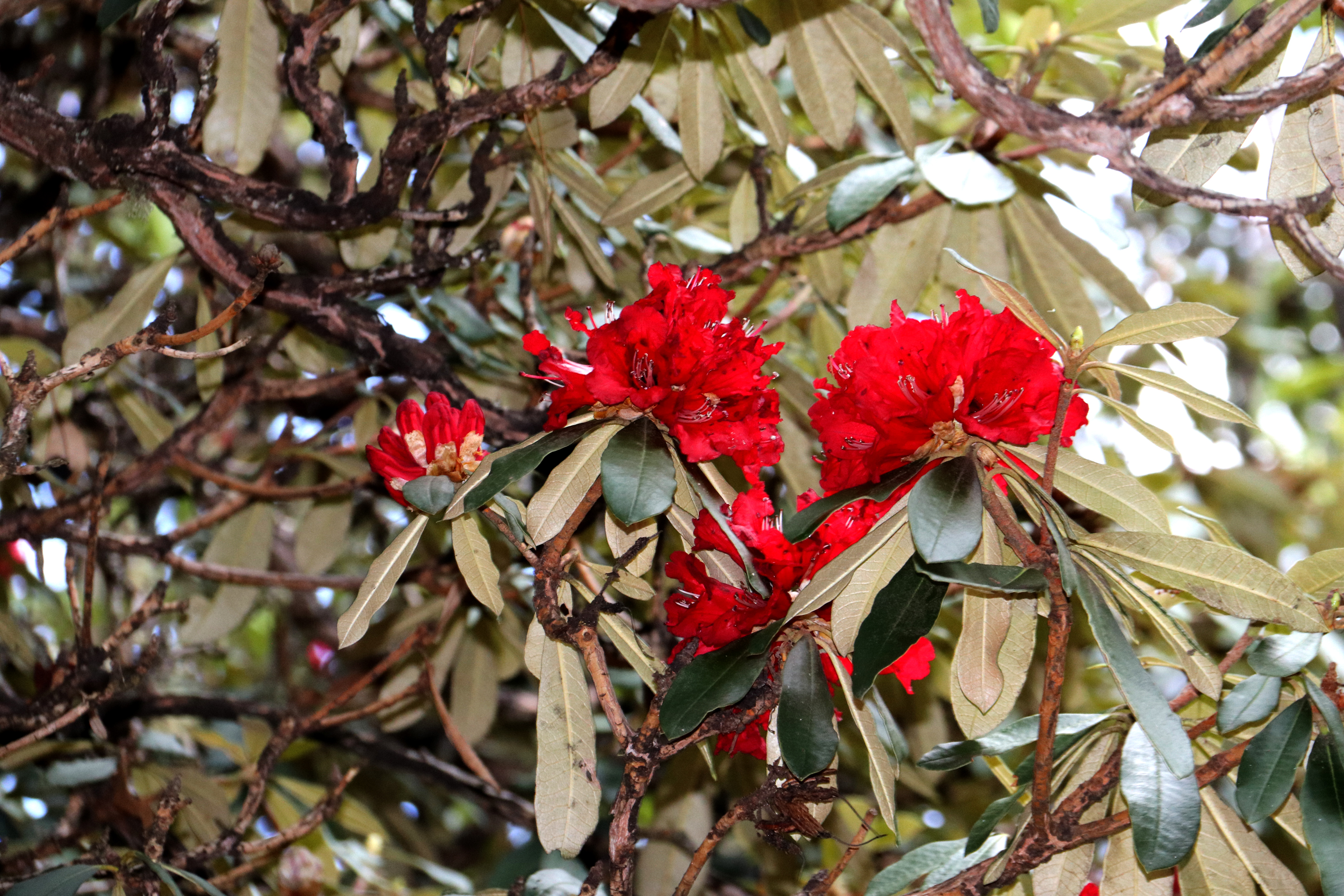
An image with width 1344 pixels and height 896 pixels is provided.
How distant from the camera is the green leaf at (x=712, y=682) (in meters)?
0.75

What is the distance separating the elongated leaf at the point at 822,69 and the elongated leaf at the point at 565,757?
0.76m

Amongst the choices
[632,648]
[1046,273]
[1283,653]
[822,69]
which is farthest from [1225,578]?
[822,69]

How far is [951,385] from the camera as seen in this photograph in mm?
771

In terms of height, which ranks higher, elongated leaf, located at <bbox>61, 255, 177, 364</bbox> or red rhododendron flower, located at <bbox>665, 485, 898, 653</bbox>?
elongated leaf, located at <bbox>61, 255, 177, 364</bbox>

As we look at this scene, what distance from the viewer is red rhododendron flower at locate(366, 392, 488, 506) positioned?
0.88 meters

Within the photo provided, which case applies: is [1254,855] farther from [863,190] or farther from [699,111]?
[699,111]

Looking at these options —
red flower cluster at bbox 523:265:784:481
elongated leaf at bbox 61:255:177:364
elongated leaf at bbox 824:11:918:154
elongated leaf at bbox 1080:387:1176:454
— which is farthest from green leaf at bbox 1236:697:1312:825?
elongated leaf at bbox 61:255:177:364

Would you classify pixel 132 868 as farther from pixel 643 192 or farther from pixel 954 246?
pixel 954 246

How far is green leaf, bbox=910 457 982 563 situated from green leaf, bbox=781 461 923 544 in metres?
0.03

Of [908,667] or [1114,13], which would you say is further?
[1114,13]

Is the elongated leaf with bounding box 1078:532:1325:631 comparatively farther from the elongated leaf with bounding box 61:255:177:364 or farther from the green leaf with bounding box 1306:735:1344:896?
the elongated leaf with bounding box 61:255:177:364

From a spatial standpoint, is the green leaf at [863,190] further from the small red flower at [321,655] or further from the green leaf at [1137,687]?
the small red flower at [321,655]

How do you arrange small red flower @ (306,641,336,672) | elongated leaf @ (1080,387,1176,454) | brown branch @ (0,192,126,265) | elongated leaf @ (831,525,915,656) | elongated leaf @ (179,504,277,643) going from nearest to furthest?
elongated leaf @ (831,525,915,656), elongated leaf @ (1080,387,1176,454), brown branch @ (0,192,126,265), elongated leaf @ (179,504,277,643), small red flower @ (306,641,336,672)

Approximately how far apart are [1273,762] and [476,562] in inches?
25.3
